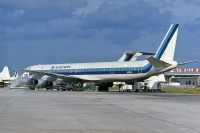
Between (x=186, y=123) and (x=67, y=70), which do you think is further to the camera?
(x=67, y=70)

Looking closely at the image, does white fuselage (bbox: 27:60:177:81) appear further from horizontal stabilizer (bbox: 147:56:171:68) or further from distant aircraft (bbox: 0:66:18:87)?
distant aircraft (bbox: 0:66:18:87)

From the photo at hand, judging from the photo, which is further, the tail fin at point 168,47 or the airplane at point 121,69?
the tail fin at point 168,47

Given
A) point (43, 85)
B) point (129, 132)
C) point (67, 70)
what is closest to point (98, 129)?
point (129, 132)

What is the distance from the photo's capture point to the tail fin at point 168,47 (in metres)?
70.6

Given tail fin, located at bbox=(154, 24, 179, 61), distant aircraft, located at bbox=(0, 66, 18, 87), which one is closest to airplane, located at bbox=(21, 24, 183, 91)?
tail fin, located at bbox=(154, 24, 179, 61)

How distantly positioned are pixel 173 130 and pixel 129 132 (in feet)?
5.37

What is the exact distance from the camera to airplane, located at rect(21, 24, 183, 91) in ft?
225

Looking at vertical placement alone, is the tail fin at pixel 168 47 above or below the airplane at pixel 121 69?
above

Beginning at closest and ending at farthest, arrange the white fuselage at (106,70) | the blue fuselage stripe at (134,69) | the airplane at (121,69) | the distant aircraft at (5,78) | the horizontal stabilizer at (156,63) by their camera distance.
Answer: the horizontal stabilizer at (156,63)
the airplane at (121,69)
the blue fuselage stripe at (134,69)
the white fuselage at (106,70)
the distant aircraft at (5,78)

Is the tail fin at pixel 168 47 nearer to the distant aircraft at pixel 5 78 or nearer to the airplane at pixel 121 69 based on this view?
the airplane at pixel 121 69

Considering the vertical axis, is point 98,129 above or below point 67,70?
below

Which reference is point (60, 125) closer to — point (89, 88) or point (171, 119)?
point (171, 119)

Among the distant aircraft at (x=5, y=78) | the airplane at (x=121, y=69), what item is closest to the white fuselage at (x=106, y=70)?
the airplane at (x=121, y=69)

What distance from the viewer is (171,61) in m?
70.1
